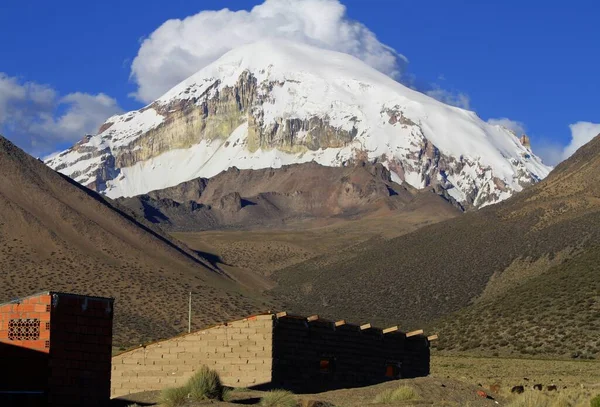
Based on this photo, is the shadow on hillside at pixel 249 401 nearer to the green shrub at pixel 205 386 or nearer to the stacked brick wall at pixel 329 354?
the green shrub at pixel 205 386

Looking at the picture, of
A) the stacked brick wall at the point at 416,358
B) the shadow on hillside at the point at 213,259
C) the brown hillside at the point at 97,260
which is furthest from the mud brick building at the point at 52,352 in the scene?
the shadow on hillside at the point at 213,259

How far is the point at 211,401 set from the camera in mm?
29547

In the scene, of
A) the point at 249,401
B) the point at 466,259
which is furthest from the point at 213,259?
the point at 249,401

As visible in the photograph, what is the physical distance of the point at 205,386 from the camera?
29969mm

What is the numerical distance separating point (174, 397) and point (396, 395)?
6.39m

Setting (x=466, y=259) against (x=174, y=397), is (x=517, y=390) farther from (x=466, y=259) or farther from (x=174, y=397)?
(x=466, y=259)

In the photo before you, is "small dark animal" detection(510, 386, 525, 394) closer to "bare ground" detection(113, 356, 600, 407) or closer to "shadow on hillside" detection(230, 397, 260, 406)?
"bare ground" detection(113, 356, 600, 407)

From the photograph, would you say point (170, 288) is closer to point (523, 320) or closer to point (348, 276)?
point (348, 276)

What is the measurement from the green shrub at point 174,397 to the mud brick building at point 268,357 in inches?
286

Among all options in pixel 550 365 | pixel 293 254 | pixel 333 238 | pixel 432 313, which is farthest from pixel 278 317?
pixel 333 238

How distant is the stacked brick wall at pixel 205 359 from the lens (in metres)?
36.8

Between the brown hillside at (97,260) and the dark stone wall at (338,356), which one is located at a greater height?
the brown hillside at (97,260)

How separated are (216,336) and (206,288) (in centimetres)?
6858

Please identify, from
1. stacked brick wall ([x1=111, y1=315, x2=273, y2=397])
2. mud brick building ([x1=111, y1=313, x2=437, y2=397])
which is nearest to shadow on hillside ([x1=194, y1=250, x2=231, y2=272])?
mud brick building ([x1=111, y1=313, x2=437, y2=397])
